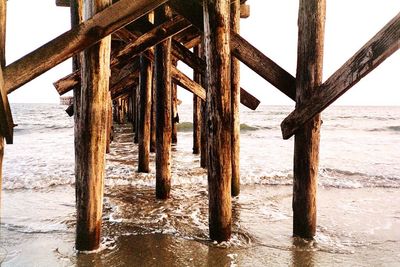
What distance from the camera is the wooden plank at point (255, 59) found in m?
2.75

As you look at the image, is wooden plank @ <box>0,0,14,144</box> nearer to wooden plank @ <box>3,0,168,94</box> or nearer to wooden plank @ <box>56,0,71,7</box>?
wooden plank @ <box>3,0,168,94</box>

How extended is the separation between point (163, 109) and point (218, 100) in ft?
5.35

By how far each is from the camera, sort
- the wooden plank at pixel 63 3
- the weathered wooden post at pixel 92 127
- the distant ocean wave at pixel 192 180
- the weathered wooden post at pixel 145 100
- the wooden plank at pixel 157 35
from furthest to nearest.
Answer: the weathered wooden post at pixel 145 100, the distant ocean wave at pixel 192 180, the wooden plank at pixel 63 3, the wooden plank at pixel 157 35, the weathered wooden post at pixel 92 127

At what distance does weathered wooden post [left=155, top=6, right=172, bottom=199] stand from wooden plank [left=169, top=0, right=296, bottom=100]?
4.31 ft

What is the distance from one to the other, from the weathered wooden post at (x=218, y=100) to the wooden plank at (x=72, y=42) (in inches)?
18.9

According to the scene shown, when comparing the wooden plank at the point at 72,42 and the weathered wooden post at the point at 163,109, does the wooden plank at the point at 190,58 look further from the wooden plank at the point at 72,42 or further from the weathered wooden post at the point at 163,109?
the wooden plank at the point at 72,42

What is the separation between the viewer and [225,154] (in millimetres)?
2674

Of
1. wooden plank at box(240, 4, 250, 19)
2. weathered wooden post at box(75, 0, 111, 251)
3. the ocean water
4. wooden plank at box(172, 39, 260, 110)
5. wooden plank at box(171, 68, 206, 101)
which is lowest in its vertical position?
the ocean water

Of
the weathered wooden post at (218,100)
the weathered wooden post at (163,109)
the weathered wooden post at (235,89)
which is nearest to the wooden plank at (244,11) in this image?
the weathered wooden post at (235,89)

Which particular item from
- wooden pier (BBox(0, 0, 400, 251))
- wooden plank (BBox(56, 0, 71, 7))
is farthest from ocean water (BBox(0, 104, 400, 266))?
wooden plank (BBox(56, 0, 71, 7))

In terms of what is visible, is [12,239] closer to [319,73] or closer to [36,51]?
[36,51]

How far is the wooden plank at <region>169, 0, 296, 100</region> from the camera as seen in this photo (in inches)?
108

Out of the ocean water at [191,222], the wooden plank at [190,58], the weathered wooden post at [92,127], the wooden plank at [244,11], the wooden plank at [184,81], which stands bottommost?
the ocean water at [191,222]

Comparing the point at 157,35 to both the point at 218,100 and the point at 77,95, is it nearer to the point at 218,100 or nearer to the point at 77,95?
the point at 77,95
